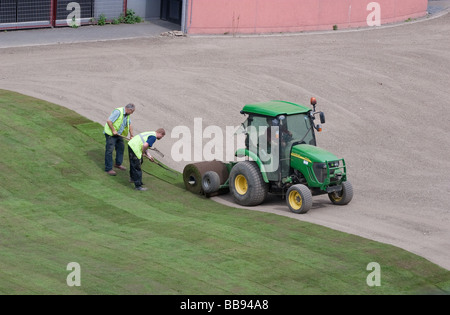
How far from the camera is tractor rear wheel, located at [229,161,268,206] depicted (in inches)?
675

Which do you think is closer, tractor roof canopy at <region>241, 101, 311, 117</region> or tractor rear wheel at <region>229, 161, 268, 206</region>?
tractor roof canopy at <region>241, 101, 311, 117</region>

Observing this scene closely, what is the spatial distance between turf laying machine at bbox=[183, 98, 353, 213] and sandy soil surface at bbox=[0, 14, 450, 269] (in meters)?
0.40

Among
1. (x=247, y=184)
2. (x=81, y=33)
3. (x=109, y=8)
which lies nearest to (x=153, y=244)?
(x=247, y=184)

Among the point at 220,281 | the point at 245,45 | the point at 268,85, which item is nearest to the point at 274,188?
the point at 220,281

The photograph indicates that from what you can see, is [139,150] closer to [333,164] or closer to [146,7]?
[333,164]

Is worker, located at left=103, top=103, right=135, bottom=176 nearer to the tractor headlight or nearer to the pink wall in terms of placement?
the tractor headlight

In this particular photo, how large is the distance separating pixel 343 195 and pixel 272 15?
17.5m

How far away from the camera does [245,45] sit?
31125 millimetres

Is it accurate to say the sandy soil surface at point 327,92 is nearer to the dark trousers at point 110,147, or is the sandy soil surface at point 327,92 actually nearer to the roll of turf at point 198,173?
the roll of turf at point 198,173

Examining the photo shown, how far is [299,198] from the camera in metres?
16.8

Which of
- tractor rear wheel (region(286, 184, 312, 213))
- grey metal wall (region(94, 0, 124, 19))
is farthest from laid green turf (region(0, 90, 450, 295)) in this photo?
grey metal wall (region(94, 0, 124, 19))
